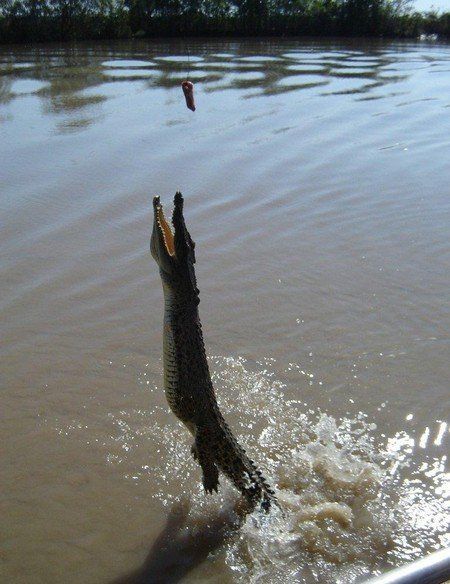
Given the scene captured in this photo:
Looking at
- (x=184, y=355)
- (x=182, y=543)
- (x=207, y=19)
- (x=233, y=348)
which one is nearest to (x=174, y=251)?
(x=184, y=355)

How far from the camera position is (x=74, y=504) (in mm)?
3658

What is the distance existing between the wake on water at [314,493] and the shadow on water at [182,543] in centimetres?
4

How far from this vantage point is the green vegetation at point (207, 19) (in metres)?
29.3

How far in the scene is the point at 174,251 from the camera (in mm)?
3242

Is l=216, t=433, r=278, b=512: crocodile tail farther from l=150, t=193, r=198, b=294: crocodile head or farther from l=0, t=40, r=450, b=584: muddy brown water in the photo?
l=150, t=193, r=198, b=294: crocodile head

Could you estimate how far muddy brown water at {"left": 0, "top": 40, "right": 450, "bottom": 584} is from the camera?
11.5 feet

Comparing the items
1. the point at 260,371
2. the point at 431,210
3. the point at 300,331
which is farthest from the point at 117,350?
the point at 431,210

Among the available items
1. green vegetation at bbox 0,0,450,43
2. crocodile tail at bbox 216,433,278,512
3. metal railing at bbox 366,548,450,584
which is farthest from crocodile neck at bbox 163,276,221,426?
green vegetation at bbox 0,0,450,43

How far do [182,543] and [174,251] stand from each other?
162cm

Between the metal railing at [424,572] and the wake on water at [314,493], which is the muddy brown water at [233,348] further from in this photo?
the metal railing at [424,572]

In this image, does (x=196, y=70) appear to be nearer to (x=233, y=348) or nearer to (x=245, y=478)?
(x=233, y=348)

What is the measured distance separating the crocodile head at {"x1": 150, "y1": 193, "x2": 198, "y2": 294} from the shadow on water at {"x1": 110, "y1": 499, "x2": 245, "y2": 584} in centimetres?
137

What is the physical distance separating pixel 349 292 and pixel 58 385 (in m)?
2.85

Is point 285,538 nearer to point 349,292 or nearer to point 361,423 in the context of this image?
point 361,423
